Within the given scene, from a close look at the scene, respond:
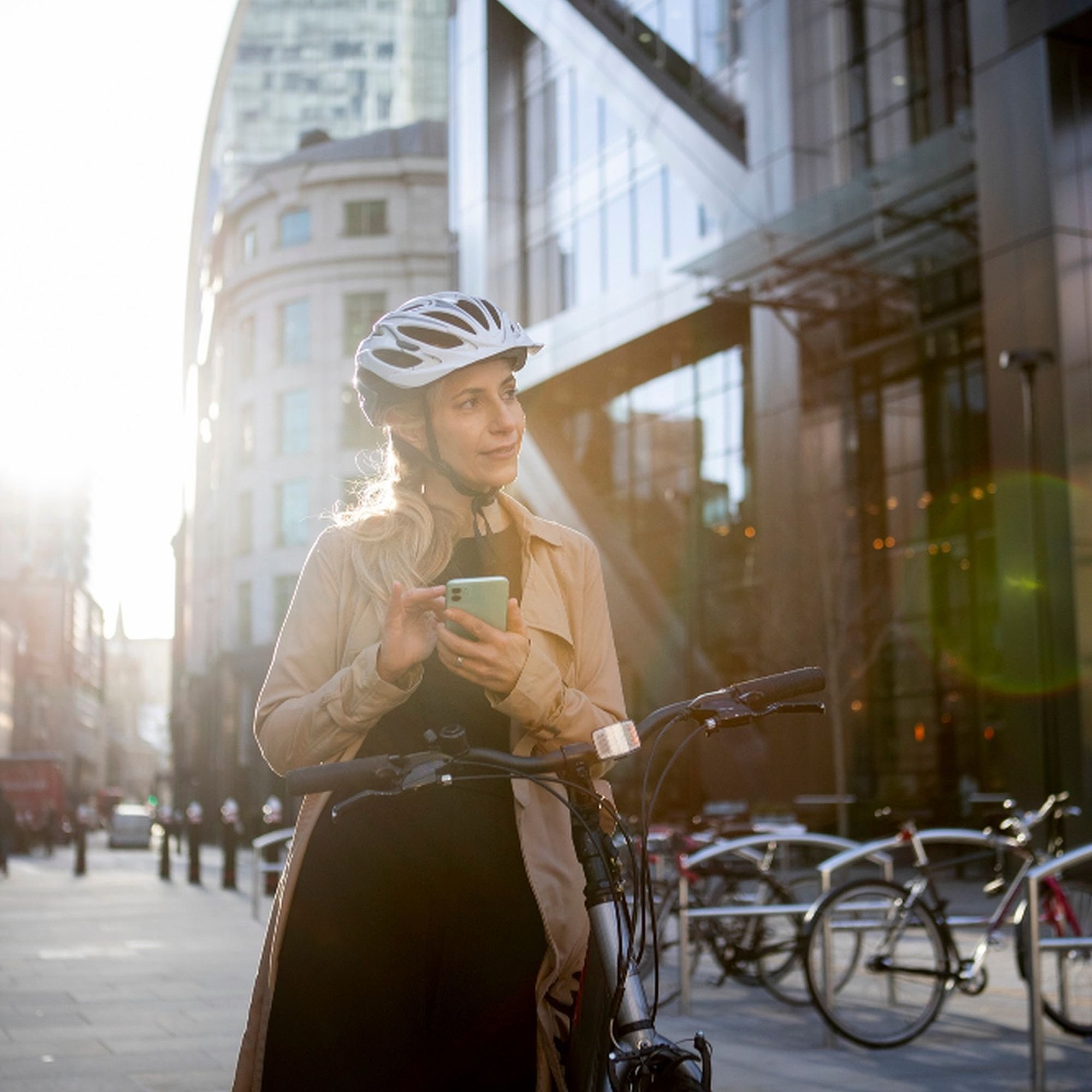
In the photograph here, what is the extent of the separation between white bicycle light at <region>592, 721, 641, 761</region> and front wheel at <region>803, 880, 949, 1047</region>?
19.0 ft

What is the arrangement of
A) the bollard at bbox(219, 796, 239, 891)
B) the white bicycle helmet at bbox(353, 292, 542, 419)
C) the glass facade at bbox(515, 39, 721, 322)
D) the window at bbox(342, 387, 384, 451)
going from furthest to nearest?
1. the window at bbox(342, 387, 384, 451)
2. the glass facade at bbox(515, 39, 721, 322)
3. the bollard at bbox(219, 796, 239, 891)
4. the white bicycle helmet at bbox(353, 292, 542, 419)

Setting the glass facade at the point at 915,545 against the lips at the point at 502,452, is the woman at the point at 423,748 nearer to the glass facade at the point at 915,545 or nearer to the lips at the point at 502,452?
the lips at the point at 502,452

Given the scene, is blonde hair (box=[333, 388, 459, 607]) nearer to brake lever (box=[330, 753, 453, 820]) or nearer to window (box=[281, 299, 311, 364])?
brake lever (box=[330, 753, 453, 820])

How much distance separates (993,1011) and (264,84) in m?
69.2

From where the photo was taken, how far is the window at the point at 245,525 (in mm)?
66062

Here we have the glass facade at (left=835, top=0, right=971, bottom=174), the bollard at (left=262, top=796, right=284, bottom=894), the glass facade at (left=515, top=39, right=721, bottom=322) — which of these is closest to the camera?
the bollard at (left=262, top=796, right=284, bottom=894)

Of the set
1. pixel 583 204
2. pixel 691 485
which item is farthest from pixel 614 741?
pixel 583 204

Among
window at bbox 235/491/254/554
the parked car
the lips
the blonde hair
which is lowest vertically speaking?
the parked car

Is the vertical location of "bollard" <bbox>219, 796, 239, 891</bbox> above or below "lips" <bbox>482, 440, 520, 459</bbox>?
below

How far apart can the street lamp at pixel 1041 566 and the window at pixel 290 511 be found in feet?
146

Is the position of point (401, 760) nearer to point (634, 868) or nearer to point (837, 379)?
point (634, 868)

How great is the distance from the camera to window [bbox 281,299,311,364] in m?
66.2

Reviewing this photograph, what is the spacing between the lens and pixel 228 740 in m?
67.1

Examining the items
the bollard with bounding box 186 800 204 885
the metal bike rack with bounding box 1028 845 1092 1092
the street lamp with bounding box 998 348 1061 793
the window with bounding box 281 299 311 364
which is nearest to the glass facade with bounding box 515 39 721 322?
the street lamp with bounding box 998 348 1061 793
